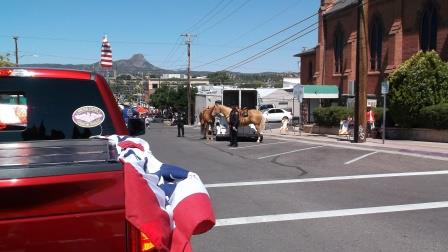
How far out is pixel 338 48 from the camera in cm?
4491

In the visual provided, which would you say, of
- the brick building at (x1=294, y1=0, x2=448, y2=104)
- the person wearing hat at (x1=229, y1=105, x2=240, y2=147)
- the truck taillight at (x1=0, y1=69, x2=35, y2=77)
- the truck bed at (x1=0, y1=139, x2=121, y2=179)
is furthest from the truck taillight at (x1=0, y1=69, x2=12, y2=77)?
the brick building at (x1=294, y1=0, x2=448, y2=104)

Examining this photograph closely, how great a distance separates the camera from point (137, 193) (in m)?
2.60

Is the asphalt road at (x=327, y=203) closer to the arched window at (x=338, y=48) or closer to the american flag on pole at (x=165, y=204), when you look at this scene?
the american flag on pole at (x=165, y=204)

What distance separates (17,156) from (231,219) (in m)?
5.49

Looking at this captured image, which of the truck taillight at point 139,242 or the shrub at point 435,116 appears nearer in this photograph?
the truck taillight at point 139,242

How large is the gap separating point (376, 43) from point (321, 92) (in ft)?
17.9

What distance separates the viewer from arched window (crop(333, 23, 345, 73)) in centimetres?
4403

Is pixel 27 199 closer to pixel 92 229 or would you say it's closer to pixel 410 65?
pixel 92 229

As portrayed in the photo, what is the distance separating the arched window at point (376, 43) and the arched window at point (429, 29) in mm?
4297

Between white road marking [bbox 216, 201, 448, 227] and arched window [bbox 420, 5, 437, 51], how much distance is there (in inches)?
965

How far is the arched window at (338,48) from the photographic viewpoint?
44.0 metres

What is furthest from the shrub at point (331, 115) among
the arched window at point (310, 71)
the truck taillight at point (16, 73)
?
the truck taillight at point (16, 73)

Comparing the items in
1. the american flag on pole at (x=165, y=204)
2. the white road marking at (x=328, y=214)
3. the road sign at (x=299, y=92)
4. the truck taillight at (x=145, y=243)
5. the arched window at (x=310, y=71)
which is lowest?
the white road marking at (x=328, y=214)

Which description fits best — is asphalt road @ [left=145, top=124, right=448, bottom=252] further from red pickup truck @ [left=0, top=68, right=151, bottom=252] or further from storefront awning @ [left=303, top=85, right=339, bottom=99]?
storefront awning @ [left=303, top=85, right=339, bottom=99]
